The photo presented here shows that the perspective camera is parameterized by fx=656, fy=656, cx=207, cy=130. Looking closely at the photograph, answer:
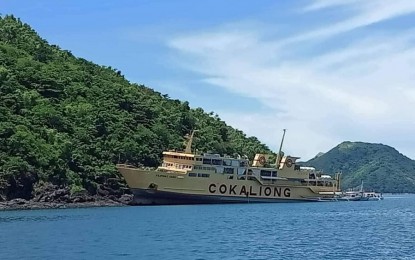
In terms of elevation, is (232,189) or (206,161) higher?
(206,161)

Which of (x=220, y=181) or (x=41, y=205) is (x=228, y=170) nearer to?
(x=220, y=181)

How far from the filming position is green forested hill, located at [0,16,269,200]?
303 ft

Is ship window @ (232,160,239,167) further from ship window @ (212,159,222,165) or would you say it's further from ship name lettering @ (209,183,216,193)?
ship name lettering @ (209,183,216,193)

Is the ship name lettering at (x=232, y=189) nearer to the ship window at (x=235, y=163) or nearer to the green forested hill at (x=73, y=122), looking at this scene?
the ship window at (x=235, y=163)

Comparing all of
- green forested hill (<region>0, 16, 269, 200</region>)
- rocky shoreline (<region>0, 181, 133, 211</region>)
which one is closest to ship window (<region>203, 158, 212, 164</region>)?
rocky shoreline (<region>0, 181, 133, 211</region>)

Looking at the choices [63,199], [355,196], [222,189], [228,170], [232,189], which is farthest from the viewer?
[355,196]

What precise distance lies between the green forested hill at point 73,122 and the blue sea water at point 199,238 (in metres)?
27.2

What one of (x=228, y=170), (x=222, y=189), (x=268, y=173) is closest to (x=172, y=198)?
(x=222, y=189)

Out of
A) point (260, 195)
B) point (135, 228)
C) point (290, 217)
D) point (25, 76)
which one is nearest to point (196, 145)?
point (260, 195)

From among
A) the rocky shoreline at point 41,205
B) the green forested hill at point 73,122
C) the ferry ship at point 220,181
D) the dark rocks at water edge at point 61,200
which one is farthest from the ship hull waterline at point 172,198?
the green forested hill at point 73,122

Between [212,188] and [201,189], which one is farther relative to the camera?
[212,188]

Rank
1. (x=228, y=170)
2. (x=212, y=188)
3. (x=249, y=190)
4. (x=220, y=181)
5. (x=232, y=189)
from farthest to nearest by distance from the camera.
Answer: (x=249, y=190) → (x=232, y=189) → (x=228, y=170) → (x=220, y=181) → (x=212, y=188)

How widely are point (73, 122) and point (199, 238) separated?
6574 centimetres

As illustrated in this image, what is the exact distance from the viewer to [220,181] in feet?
342
